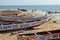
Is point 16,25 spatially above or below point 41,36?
below

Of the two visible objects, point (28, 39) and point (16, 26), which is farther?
point (16, 26)

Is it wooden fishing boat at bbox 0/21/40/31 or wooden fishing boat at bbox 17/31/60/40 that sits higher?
wooden fishing boat at bbox 17/31/60/40

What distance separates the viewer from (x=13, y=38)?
47.6ft

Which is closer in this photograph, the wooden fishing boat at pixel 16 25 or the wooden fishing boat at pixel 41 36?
the wooden fishing boat at pixel 41 36

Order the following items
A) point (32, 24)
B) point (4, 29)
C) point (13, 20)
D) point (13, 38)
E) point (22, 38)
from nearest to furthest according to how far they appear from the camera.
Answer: point (22, 38), point (13, 38), point (4, 29), point (32, 24), point (13, 20)

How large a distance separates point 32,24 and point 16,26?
5.68 ft

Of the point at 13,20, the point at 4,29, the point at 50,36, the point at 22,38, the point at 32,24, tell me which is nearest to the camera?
the point at 22,38

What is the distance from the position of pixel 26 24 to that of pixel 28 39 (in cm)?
760

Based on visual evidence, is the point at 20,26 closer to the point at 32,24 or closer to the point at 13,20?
the point at 32,24

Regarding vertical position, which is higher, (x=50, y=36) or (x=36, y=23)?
(x=50, y=36)

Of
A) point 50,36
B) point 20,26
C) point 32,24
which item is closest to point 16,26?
point 20,26

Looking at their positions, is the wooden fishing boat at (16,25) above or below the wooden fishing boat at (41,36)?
below

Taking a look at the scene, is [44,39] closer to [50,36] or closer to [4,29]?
[50,36]

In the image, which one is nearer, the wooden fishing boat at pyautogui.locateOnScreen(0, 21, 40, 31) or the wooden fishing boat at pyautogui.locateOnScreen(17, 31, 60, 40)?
the wooden fishing boat at pyautogui.locateOnScreen(17, 31, 60, 40)
